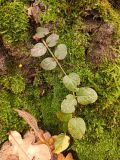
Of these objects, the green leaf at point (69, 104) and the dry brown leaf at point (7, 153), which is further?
the dry brown leaf at point (7, 153)

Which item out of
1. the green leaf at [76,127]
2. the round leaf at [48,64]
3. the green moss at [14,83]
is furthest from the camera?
the green moss at [14,83]

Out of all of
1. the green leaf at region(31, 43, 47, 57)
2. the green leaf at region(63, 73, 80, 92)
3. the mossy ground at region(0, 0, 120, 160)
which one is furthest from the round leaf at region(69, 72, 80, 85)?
the green leaf at region(31, 43, 47, 57)

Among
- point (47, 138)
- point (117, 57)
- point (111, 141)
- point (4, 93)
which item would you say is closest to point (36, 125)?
point (47, 138)

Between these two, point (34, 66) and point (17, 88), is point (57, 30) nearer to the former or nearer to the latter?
point (34, 66)

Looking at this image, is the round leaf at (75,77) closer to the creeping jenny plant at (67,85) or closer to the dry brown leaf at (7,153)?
the creeping jenny plant at (67,85)

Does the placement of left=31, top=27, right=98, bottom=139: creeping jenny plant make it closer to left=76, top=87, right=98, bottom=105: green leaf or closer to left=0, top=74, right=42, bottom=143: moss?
left=76, top=87, right=98, bottom=105: green leaf

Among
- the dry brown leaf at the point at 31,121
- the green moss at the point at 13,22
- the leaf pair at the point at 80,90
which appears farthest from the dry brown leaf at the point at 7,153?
the green moss at the point at 13,22

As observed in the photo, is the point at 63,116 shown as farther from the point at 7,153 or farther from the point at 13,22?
the point at 13,22
